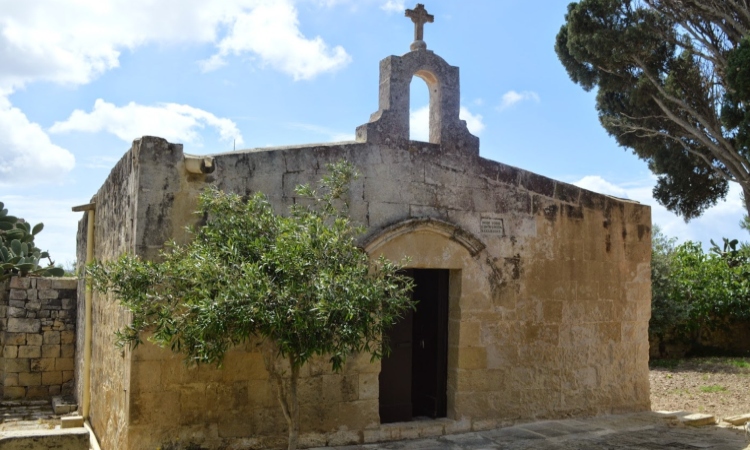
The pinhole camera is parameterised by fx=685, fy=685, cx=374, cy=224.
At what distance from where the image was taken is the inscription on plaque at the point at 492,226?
7.49 meters

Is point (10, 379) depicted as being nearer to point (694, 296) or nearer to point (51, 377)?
point (51, 377)

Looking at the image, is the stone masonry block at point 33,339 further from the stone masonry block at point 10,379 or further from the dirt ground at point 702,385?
the dirt ground at point 702,385

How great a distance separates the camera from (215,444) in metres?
6.04

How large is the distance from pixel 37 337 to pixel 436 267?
6.77 m

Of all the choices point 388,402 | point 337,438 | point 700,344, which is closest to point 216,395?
point 337,438

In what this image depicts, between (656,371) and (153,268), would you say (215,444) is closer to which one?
(153,268)

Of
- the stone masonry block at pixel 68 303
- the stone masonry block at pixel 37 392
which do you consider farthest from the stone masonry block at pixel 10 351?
the stone masonry block at pixel 68 303

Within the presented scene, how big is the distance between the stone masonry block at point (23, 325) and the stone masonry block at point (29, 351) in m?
0.24

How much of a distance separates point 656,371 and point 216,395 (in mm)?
9682

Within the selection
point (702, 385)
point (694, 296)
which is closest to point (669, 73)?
point (694, 296)

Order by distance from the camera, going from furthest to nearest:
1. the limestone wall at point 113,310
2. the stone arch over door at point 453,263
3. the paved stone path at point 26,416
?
the paved stone path at point 26,416, the stone arch over door at point 453,263, the limestone wall at point 113,310

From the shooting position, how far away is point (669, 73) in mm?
15609

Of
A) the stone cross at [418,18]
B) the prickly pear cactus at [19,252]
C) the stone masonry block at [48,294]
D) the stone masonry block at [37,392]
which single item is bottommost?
the stone masonry block at [37,392]

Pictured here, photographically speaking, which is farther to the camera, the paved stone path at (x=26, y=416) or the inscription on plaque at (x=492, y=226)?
the paved stone path at (x=26, y=416)
